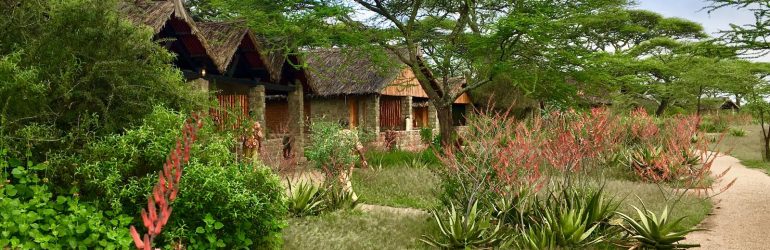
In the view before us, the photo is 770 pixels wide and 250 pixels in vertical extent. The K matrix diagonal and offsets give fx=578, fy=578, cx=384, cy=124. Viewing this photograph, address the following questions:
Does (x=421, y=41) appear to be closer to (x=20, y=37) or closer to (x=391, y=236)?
(x=391, y=236)

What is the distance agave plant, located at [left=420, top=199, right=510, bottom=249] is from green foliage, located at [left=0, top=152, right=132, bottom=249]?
3.22 meters

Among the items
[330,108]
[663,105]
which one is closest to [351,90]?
[330,108]

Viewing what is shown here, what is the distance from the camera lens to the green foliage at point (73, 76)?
18.0 feet

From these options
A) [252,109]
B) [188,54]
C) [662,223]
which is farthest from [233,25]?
[662,223]

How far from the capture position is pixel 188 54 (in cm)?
1152

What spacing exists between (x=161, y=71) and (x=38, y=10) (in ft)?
4.73

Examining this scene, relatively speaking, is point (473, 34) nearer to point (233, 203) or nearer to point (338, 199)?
point (338, 199)

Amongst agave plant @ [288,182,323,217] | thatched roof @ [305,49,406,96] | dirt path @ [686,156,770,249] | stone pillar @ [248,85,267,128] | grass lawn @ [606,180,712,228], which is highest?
thatched roof @ [305,49,406,96]

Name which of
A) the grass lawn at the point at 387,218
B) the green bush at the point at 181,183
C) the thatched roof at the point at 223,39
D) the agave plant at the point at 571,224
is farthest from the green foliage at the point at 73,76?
the thatched roof at the point at 223,39

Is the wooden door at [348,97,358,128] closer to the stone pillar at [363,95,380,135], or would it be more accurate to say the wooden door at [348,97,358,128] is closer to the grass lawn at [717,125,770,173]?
the stone pillar at [363,95,380,135]

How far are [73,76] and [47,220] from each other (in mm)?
1586

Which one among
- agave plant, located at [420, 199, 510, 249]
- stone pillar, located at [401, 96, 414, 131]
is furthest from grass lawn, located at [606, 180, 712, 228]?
stone pillar, located at [401, 96, 414, 131]

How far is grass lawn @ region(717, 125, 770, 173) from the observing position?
18.2m

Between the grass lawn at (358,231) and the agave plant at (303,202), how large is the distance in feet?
0.70
